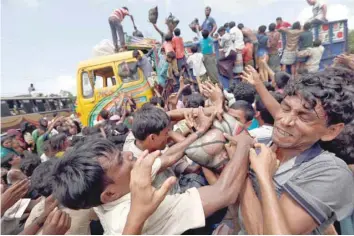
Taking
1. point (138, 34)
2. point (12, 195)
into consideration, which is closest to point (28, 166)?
point (12, 195)

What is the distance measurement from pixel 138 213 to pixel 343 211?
72 centimetres

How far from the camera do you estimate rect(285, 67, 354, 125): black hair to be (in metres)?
1.03

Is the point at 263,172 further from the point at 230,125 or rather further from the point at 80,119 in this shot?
the point at 80,119

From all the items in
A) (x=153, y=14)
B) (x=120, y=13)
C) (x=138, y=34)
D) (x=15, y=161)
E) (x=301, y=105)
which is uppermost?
(x=120, y=13)

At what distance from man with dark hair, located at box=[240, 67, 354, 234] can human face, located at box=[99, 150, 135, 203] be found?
514 mm

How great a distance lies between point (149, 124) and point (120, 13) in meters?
5.96

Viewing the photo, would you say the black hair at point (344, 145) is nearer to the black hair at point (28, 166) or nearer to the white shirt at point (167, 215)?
the white shirt at point (167, 215)

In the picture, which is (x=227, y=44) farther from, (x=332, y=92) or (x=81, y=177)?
(x=81, y=177)

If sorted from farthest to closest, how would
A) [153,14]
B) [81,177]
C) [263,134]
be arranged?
[153,14] → [263,134] → [81,177]

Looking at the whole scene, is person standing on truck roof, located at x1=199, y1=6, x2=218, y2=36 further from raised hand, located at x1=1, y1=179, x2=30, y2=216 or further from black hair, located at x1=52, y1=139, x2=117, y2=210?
black hair, located at x1=52, y1=139, x2=117, y2=210

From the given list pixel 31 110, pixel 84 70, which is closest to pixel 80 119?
pixel 84 70

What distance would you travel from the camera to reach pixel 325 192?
2.97ft

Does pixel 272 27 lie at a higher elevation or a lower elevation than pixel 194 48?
higher

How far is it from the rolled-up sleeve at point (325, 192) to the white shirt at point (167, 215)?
0.36 m
